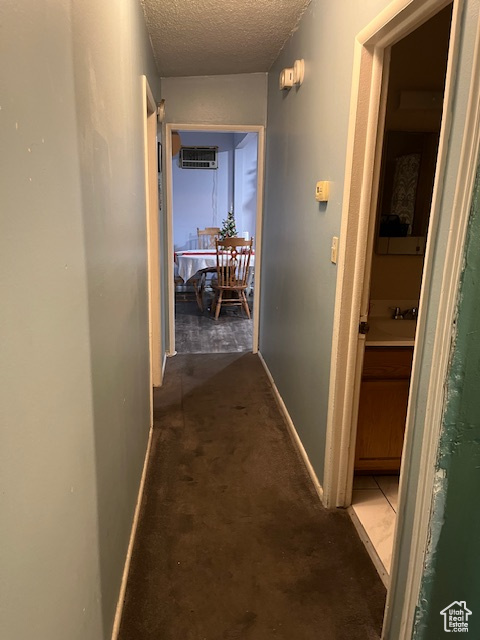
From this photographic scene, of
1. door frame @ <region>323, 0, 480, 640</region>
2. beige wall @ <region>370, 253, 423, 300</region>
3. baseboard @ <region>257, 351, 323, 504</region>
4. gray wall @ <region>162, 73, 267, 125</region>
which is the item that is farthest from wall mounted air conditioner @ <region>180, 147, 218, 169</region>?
door frame @ <region>323, 0, 480, 640</region>

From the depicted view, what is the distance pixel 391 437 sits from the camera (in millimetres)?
2332

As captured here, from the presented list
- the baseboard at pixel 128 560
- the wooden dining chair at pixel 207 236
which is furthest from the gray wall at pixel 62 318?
the wooden dining chair at pixel 207 236

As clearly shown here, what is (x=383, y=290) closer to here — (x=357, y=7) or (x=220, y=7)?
(x=357, y=7)

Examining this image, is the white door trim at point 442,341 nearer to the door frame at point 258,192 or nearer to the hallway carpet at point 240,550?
the hallway carpet at point 240,550

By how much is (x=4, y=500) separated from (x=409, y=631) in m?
1.20

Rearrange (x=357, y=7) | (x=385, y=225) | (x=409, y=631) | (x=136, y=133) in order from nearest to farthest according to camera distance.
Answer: (x=409, y=631), (x=357, y=7), (x=136, y=133), (x=385, y=225)

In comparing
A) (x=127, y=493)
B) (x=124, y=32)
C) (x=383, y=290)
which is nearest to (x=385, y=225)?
(x=383, y=290)

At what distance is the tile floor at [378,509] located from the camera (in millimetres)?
1965

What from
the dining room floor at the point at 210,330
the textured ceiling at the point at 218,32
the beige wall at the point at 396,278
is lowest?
the dining room floor at the point at 210,330

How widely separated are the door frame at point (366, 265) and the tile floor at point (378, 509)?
11cm

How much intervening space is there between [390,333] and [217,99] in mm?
2545

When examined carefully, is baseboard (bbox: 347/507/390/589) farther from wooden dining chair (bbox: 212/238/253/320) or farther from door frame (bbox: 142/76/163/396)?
wooden dining chair (bbox: 212/238/253/320)

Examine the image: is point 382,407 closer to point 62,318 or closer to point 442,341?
point 442,341

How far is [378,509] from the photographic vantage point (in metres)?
2.19
